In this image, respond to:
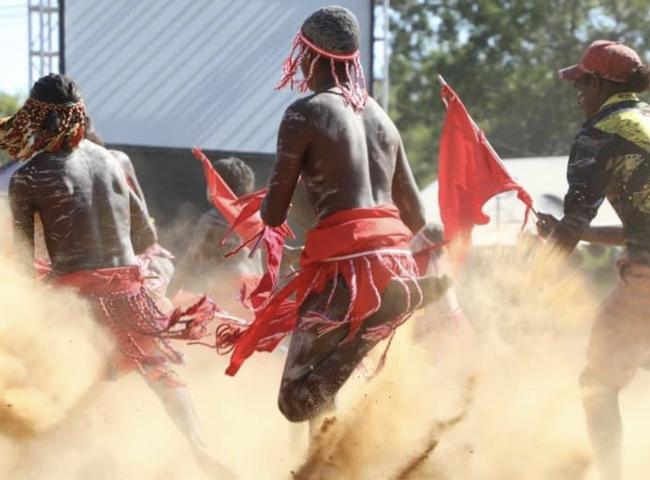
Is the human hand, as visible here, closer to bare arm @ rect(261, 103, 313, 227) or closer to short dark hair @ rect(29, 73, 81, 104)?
bare arm @ rect(261, 103, 313, 227)

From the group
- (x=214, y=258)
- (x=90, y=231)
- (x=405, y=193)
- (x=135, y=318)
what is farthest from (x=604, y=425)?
(x=214, y=258)

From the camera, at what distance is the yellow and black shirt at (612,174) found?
5719 mm

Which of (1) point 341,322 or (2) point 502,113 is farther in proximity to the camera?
(2) point 502,113

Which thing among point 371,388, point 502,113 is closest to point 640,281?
point 371,388

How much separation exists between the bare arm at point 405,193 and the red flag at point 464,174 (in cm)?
86

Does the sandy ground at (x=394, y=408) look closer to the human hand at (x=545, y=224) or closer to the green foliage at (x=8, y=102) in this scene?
the human hand at (x=545, y=224)

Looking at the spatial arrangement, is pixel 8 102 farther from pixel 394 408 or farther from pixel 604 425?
pixel 604 425

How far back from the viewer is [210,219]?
9.01m

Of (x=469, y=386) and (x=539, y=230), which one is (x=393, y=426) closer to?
(x=469, y=386)

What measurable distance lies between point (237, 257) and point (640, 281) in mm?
3791

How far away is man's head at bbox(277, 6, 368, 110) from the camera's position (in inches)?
209

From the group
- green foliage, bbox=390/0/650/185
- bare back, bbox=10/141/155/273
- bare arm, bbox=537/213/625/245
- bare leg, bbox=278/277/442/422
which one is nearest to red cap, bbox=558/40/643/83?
bare arm, bbox=537/213/625/245

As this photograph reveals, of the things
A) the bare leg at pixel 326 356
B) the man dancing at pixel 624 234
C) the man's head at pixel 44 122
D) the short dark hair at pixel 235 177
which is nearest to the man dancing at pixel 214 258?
the short dark hair at pixel 235 177

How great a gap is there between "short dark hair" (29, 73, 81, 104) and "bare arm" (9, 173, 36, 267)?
35 cm
